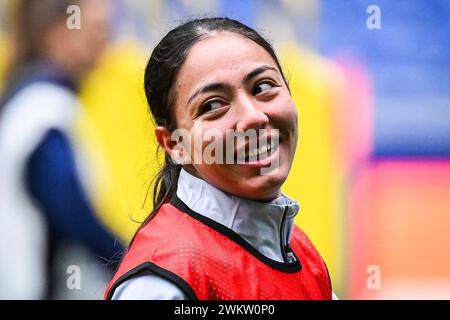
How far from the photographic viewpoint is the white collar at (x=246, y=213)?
4.07ft

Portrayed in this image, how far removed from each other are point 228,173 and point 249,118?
5.1 inches

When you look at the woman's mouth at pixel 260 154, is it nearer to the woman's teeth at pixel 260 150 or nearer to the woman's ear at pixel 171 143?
the woman's teeth at pixel 260 150

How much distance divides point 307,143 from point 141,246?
102 cm

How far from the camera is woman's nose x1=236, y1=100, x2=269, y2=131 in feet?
3.87

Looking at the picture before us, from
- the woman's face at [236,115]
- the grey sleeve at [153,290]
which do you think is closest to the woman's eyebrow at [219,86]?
the woman's face at [236,115]

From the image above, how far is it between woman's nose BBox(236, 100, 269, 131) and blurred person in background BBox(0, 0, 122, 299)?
0.98 metres

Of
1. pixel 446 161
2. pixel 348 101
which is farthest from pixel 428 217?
pixel 348 101

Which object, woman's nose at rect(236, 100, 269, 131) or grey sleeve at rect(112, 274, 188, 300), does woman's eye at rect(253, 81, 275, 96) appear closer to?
woman's nose at rect(236, 100, 269, 131)

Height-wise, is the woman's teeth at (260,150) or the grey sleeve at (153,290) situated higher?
the woman's teeth at (260,150)

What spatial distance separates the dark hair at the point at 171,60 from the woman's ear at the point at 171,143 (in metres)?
0.01

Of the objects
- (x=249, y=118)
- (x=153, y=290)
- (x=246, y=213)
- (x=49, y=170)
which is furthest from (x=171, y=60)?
(x=49, y=170)

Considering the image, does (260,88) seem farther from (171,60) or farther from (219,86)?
(171,60)
